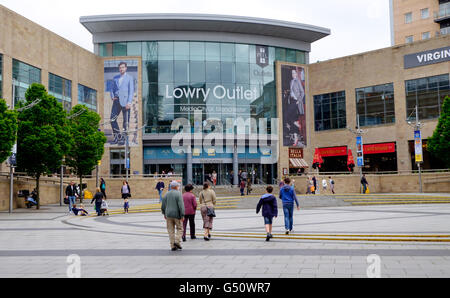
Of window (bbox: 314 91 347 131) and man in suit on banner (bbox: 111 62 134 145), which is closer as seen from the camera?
man in suit on banner (bbox: 111 62 134 145)

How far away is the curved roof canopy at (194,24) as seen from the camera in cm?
4619

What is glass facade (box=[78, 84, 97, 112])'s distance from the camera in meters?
44.7

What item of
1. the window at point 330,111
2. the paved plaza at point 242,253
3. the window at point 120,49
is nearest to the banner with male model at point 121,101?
the window at point 120,49

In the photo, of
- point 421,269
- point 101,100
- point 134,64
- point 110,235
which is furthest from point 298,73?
point 421,269

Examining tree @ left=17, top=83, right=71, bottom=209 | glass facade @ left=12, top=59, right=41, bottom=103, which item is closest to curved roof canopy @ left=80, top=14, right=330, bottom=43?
glass facade @ left=12, top=59, right=41, bottom=103

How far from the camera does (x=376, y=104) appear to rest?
47625 mm

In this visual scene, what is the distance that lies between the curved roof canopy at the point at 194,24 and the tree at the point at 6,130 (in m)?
25.9

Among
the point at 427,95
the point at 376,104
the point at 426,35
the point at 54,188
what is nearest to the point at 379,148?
the point at 376,104

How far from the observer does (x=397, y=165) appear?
45.2 metres

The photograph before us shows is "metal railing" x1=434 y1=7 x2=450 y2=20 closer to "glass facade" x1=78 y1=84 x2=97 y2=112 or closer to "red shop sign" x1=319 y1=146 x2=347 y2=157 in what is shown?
"red shop sign" x1=319 y1=146 x2=347 y2=157

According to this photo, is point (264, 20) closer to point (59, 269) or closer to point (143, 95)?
point (143, 95)

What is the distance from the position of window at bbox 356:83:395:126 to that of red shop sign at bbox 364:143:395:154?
7.95ft

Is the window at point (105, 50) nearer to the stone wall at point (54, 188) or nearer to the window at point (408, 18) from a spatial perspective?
the stone wall at point (54, 188)

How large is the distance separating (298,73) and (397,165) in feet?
52.1
